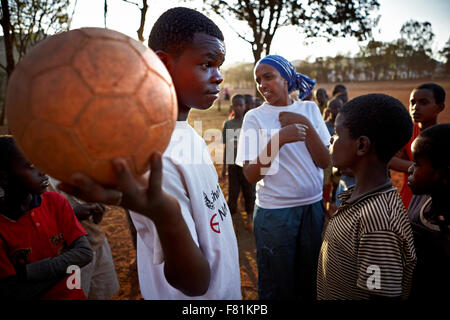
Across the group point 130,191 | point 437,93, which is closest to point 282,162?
point 130,191

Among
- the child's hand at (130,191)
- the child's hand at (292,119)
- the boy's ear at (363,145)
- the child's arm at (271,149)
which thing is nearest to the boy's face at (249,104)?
the child's hand at (292,119)

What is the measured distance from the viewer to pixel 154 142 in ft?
2.98

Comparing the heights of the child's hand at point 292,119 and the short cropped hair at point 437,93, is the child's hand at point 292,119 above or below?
below

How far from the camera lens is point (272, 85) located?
262 centimetres

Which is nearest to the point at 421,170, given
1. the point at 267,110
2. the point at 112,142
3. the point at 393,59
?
the point at 267,110

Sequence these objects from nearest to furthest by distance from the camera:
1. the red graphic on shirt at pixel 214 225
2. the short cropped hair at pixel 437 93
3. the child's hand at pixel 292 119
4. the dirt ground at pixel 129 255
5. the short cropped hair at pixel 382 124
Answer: the red graphic on shirt at pixel 214 225
the short cropped hair at pixel 382 124
the child's hand at pixel 292 119
the short cropped hair at pixel 437 93
the dirt ground at pixel 129 255

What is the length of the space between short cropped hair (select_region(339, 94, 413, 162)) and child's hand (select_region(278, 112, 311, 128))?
681 millimetres

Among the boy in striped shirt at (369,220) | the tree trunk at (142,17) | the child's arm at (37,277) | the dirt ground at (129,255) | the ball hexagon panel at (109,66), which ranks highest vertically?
the tree trunk at (142,17)

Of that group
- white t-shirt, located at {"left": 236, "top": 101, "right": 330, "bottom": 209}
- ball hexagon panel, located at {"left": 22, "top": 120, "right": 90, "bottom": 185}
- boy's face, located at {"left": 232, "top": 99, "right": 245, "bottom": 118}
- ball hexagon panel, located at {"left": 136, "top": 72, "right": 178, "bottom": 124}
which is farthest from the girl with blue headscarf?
boy's face, located at {"left": 232, "top": 99, "right": 245, "bottom": 118}

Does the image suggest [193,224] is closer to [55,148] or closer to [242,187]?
[55,148]

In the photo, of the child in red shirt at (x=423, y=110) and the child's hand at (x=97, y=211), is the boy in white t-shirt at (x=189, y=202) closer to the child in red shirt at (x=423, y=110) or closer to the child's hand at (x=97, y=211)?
the child's hand at (x=97, y=211)

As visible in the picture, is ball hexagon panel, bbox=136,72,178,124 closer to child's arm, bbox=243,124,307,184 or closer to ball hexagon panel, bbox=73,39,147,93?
ball hexagon panel, bbox=73,39,147,93

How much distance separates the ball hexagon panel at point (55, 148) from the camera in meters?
0.81

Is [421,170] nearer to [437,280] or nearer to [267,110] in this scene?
[437,280]
